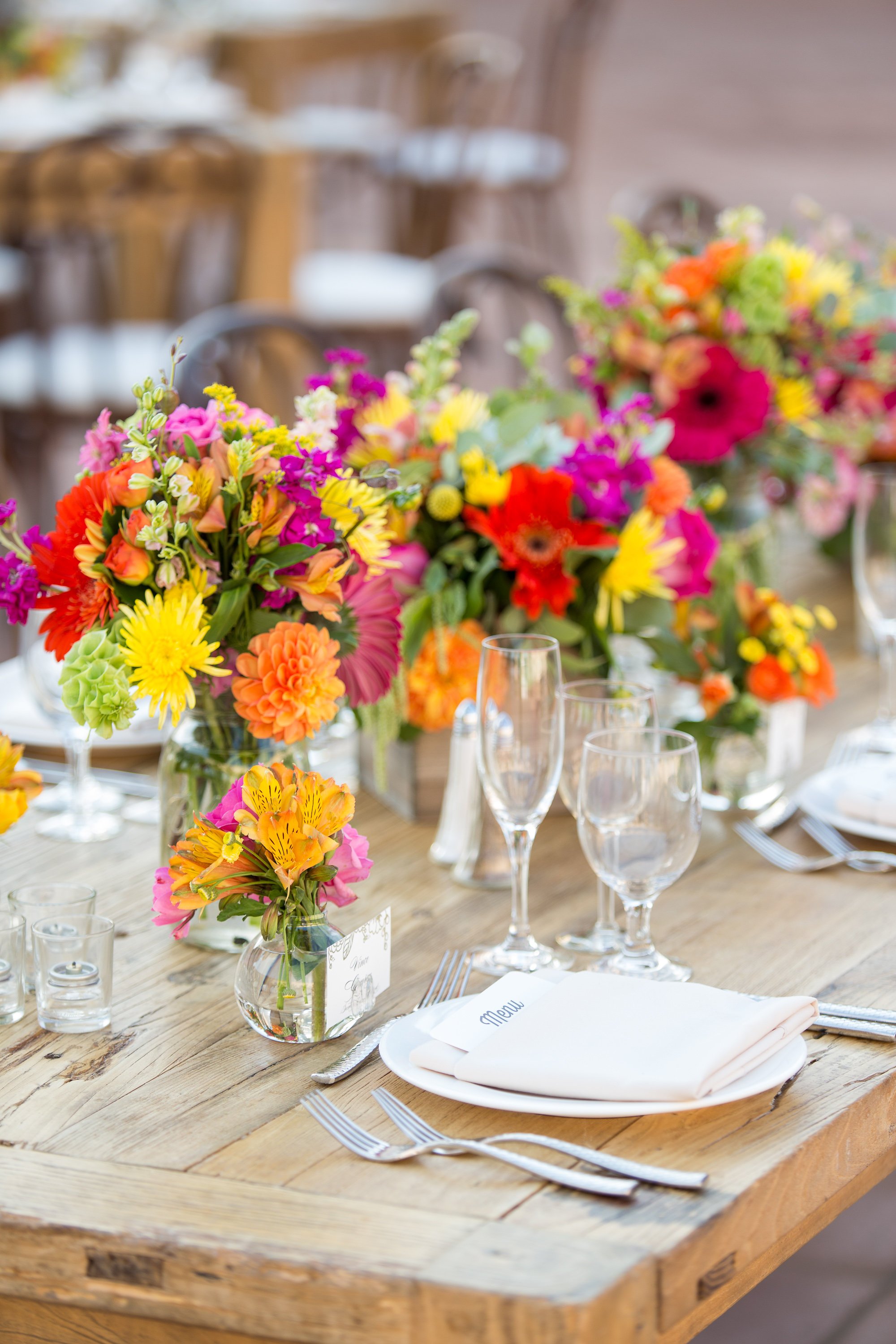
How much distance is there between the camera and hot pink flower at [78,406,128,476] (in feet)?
3.37

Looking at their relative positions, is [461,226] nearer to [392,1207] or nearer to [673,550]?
[673,550]

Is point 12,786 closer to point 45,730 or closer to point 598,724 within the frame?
point 598,724

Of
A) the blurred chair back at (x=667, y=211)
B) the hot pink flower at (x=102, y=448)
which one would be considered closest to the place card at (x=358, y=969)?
the hot pink flower at (x=102, y=448)

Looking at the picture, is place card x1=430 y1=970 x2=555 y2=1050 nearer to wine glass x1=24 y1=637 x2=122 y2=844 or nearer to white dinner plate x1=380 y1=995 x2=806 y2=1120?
white dinner plate x1=380 y1=995 x2=806 y2=1120

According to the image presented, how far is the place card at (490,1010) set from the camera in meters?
0.91

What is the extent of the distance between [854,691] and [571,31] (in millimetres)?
3616

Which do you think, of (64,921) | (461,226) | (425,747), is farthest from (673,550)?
(461,226)

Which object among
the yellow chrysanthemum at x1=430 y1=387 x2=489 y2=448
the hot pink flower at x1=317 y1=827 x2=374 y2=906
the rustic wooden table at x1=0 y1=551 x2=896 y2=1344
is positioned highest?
the yellow chrysanthemum at x1=430 y1=387 x2=489 y2=448

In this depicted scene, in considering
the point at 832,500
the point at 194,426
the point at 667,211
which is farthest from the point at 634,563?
the point at 667,211

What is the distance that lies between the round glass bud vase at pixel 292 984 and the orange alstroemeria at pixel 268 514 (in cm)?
24

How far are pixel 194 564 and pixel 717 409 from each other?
94 centimetres

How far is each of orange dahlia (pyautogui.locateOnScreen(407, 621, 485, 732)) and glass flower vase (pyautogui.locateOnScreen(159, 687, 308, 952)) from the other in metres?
0.21

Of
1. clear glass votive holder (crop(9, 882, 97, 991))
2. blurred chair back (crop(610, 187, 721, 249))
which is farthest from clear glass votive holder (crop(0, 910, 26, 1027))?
blurred chair back (crop(610, 187, 721, 249))

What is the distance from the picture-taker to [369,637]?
3.58 ft
